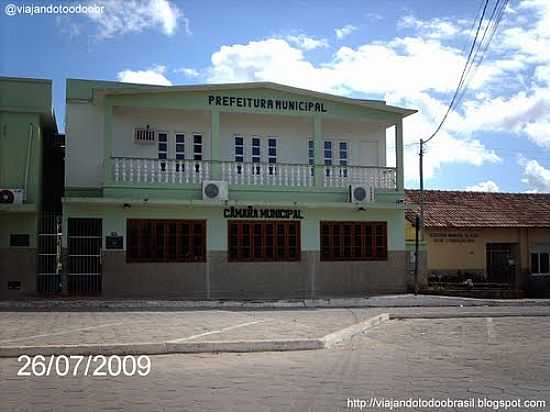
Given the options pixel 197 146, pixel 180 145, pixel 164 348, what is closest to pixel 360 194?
pixel 197 146

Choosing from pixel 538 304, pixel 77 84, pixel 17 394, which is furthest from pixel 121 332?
pixel 538 304

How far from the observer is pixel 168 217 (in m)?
20.1

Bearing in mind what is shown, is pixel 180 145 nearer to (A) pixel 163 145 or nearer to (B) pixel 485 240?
(A) pixel 163 145

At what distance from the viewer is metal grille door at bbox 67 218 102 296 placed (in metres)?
19.3

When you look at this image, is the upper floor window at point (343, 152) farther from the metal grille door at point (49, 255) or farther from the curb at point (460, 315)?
the metal grille door at point (49, 255)

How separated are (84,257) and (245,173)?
568 cm

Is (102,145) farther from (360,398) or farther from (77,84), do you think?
(360,398)

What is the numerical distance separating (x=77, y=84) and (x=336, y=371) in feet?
48.4

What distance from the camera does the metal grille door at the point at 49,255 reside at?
1939 cm

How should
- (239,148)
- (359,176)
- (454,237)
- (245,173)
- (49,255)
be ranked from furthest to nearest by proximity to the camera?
(454,237)
(239,148)
(359,176)
(245,173)
(49,255)

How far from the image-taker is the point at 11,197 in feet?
61.0

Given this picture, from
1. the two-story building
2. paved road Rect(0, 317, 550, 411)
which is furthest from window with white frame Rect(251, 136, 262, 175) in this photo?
paved road Rect(0, 317, 550, 411)

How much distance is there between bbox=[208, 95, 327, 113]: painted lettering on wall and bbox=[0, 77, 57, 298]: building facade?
204 inches

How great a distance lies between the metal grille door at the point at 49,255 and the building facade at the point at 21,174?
0.97 feet
